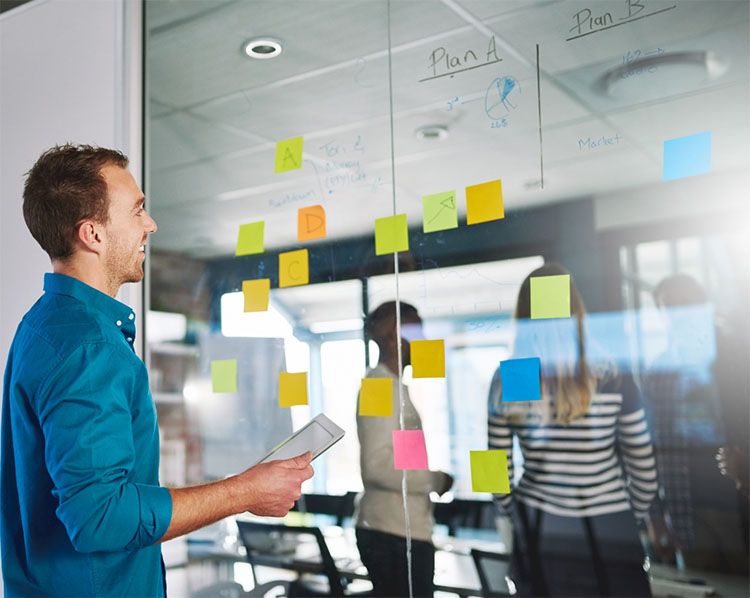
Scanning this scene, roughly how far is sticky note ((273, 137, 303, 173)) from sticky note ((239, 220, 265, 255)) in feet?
0.52

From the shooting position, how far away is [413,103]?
1.78m

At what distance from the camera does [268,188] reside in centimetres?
199

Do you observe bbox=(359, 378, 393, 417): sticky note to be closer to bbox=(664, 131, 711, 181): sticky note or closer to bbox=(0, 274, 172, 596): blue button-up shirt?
bbox=(0, 274, 172, 596): blue button-up shirt

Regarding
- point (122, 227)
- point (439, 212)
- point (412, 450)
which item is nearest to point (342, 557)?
point (412, 450)

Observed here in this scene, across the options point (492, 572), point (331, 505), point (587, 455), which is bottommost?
point (492, 572)

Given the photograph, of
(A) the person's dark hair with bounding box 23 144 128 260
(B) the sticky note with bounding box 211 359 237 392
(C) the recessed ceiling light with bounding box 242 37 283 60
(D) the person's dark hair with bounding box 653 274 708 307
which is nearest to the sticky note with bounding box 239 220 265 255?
(B) the sticky note with bounding box 211 359 237 392

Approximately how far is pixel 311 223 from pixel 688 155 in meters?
0.90

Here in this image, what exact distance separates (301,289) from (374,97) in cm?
52

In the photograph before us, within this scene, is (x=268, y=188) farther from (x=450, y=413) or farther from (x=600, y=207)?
(x=600, y=207)

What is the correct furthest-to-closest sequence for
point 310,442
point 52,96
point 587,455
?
point 52,96
point 587,455
point 310,442

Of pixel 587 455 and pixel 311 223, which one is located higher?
pixel 311 223

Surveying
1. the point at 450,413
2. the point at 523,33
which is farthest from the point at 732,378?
the point at 523,33

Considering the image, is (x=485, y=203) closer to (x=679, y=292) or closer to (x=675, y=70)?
(x=675, y=70)

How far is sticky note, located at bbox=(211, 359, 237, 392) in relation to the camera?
2027mm
